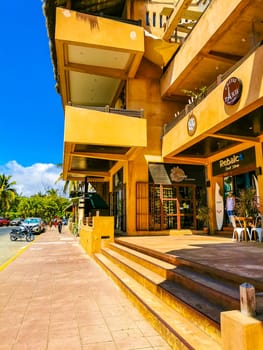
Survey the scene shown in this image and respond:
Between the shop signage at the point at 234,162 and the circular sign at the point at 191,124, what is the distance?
209 cm

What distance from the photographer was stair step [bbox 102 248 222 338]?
10.1 ft

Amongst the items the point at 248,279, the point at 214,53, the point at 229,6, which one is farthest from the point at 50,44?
the point at 248,279

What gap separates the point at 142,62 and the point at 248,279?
13.2 meters

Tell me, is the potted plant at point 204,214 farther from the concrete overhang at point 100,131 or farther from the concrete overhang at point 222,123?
the concrete overhang at point 100,131

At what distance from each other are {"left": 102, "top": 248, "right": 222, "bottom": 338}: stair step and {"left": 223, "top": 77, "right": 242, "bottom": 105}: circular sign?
5176 mm

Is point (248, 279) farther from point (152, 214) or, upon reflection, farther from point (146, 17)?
point (146, 17)

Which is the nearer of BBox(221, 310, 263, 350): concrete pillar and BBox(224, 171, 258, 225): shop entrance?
BBox(221, 310, 263, 350): concrete pillar

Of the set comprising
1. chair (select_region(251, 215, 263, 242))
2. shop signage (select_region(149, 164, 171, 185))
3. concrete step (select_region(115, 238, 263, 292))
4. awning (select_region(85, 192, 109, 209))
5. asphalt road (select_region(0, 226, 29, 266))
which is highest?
shop signage (select_region(149, 164, 171, 185))

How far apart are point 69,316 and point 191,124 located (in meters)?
7.87

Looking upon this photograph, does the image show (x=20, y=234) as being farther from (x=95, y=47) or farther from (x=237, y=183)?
(x=237, y=183)

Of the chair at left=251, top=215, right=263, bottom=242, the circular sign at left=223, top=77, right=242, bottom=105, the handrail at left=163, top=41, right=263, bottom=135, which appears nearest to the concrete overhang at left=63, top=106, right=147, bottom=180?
the handrail at left=163, top=41, right=263, bottom=135

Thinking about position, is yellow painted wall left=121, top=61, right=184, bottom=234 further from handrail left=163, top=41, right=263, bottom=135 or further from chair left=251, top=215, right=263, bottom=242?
chair left=251, top=215, right=263, bottom=242

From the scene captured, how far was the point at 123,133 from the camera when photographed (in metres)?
11.6

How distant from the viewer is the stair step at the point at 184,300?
3074mm
